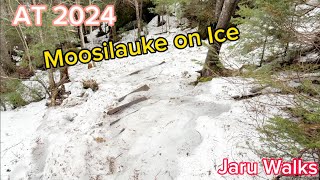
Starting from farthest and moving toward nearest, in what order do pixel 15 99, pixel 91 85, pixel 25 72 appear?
1. pixel 25 72
2. pixel 15 99
3. pixel 91 85

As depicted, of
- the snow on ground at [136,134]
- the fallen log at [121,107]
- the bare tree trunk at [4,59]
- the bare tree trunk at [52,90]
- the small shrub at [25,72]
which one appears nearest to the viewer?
the snow on ground at [136,134]

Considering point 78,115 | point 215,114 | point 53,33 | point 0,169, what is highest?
point 53,33

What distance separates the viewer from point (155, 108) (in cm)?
795

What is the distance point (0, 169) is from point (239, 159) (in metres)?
6.43

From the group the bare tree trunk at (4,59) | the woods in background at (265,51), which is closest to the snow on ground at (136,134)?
the woods in background at (265,51)

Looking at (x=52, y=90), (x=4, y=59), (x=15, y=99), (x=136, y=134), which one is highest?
(x=4, y=59)

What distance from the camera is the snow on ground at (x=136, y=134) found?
552cm

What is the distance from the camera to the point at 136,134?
6883mm

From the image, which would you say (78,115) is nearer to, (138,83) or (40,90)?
(138,83)

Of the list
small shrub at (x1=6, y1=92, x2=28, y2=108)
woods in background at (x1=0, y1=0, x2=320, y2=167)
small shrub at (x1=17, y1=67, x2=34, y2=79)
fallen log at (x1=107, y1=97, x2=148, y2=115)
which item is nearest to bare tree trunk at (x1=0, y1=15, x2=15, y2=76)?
woods in background at (x1=0, y1=0, x2=320, y2=167)

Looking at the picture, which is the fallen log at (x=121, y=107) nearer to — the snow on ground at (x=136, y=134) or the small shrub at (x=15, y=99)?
the snow on ground at (x=136, y=134)

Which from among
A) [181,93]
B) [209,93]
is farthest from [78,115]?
[209,93]

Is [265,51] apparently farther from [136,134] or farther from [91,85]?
[91,85]

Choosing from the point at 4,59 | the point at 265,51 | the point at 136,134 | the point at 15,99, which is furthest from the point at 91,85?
the point at 4,59
